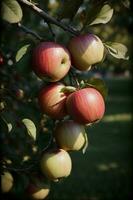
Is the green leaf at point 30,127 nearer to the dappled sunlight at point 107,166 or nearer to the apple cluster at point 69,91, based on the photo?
the apple cluster at point 69,91

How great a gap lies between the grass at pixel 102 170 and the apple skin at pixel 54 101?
188 cm

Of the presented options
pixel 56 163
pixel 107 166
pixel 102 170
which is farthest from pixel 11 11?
pixel 107 166

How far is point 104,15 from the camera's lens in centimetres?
185

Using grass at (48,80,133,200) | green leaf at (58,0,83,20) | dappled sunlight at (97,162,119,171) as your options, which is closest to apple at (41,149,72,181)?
green leaf at (58,0,83,20)

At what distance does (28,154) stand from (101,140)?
8097 millimetres

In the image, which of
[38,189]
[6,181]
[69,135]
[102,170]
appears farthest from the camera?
[102,170]

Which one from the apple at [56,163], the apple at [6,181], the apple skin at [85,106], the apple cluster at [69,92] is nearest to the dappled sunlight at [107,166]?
the apple at [6,181]

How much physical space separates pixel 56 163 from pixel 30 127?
0.52ft

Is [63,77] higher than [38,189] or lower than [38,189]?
higher

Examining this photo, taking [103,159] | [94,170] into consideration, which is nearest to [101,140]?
[103,159]

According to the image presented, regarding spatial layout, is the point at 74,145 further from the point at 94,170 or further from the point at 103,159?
the point at 103,159

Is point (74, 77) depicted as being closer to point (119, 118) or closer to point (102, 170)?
point (102, 170)

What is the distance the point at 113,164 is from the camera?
8.16m

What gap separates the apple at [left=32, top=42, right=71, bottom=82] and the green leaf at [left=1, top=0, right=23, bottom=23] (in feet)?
0.47
